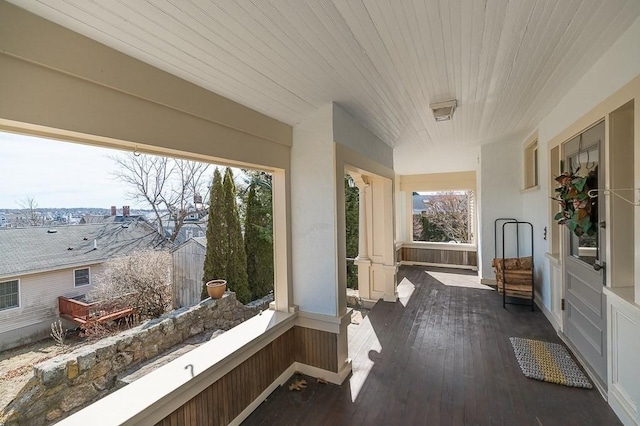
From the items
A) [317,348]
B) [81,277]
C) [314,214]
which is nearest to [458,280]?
[317,348]

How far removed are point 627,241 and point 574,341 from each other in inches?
57.3

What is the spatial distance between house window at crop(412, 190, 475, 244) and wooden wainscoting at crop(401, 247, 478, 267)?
1.91 feet

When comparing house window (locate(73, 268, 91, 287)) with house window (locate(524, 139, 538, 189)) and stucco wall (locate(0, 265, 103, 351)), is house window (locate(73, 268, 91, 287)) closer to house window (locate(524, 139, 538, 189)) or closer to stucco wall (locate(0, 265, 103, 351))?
stucco wall (locate(0, 265, 103, 351))

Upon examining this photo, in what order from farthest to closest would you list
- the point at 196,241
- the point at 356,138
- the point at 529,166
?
the point at 529,166 → the point at 196,241 → the point at 356,138

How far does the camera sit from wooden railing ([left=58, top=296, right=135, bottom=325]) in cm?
191

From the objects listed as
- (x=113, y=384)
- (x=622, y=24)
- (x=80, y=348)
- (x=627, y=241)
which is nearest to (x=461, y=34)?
(x=622, y=24)

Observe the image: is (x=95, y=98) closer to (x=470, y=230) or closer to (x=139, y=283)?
(x=139, y=283)

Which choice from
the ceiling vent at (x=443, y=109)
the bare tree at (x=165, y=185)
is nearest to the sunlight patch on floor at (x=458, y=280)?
the ceiling vent at (x=443, y=109)

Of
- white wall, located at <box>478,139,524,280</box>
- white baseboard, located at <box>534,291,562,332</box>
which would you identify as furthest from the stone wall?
white wall, located at <box>478,139,524,280</box>

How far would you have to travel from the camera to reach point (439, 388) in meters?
2.48

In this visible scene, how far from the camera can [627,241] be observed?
211 cm

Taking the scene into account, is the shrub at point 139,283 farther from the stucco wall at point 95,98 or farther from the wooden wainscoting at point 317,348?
the wooden wainscoting at point 317,348

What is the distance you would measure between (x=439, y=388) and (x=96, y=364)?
3075mm

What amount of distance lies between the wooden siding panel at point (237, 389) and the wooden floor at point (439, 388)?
17 cm
